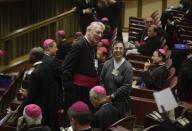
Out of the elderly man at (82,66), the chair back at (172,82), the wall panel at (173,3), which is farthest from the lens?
the wall panel at (173,3)

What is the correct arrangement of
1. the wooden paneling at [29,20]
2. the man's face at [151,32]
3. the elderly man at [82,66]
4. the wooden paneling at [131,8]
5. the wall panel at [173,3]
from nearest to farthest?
the elderly man at [82,66] < the man's face at [151,32] < the wooden paneling at [29,20] < the wooden paneling at [131,8] < the wall panel at [173,3]

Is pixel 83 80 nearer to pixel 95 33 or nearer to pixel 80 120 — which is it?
pixel 95 33

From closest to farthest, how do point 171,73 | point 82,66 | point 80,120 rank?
point 80,120 < point 82,66 < point 171,73

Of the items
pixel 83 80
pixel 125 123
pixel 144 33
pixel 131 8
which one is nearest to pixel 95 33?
pixel 83 80

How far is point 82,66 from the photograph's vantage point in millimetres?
4805

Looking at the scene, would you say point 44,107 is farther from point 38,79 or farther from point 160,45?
point 160,45

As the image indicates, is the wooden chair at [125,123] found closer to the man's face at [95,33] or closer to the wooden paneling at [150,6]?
the man's face at [95,33]

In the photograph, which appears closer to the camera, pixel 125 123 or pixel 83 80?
pixel 125 123

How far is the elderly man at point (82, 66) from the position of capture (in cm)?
474

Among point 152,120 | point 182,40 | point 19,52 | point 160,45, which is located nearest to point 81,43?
point 152,120

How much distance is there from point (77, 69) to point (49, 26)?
5690 mm

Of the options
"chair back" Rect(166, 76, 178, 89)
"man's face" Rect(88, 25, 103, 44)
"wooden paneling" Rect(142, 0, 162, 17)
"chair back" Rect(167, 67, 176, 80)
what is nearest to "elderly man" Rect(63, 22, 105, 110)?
"man's face" Rect(88, 25, 103, 44)

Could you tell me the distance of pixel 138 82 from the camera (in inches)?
248

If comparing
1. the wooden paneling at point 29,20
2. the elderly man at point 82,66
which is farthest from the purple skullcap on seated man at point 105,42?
the elderly man at point 82,66
